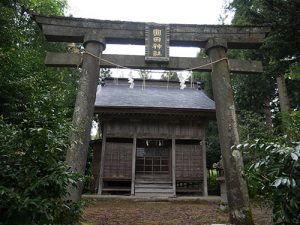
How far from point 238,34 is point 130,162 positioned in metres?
7.33

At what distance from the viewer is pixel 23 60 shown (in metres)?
7.55

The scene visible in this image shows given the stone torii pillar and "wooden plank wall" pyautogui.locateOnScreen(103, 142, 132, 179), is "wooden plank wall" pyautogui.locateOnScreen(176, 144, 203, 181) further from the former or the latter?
the stone torii pillar

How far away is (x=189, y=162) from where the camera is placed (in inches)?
510

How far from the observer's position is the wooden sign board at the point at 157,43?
725 cm

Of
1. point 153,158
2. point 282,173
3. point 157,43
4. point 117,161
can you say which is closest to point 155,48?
point 157,43

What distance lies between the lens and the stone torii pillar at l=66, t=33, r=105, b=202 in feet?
18.7

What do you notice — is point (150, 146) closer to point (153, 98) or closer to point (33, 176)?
point (153, 98)

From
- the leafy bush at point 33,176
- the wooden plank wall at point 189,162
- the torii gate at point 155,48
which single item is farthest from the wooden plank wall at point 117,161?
the leafy bush at point 33,176

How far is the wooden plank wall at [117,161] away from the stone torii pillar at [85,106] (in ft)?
21.2

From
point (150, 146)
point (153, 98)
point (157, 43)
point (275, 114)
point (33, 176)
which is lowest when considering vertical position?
point (33, 176)

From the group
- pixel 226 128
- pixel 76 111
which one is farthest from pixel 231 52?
pixel 76 111

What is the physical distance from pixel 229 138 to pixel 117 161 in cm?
736

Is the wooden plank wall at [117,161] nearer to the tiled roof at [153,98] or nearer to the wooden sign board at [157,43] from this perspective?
the tiled roof at [153,98]

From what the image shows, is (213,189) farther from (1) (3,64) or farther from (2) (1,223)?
(2) (1,223)
